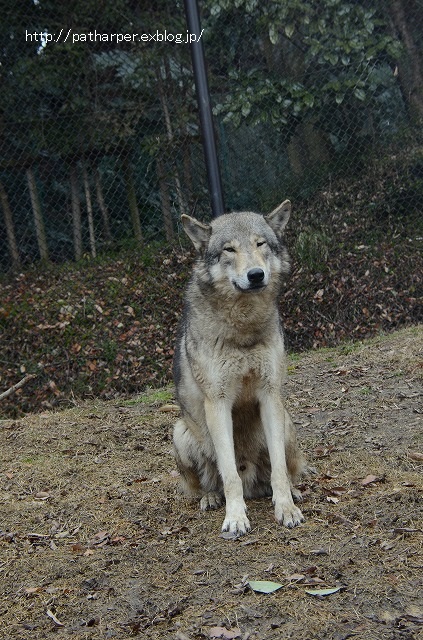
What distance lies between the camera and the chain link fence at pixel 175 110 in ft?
32.9

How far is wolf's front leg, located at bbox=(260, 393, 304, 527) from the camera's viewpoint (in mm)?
4441

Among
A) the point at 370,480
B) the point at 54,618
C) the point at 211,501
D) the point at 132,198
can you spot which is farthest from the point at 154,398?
the point at 54,618

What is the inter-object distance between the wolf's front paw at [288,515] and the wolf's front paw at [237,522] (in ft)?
0.59

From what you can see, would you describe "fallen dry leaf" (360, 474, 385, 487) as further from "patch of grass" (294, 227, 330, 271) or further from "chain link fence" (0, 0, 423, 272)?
"chain link fence" (0, 0, 423, 272)

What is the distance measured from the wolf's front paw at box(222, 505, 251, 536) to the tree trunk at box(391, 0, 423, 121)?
7.38 m

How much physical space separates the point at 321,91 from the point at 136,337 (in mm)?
3883

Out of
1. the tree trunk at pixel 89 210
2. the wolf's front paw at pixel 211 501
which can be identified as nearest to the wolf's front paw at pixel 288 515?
the wolf's front paw at pixel 211 501

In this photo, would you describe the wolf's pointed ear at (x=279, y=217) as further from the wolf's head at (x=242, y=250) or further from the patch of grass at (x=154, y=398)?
the patch of grass at (x=154, y=398)

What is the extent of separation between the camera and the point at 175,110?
10211 millimetres

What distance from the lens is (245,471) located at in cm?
484

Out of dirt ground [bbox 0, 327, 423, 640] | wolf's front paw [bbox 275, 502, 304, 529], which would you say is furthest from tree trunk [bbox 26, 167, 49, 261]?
wolf's front paw [bbox 275, 502, 304, 529]

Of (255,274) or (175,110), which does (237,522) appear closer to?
(255,274)

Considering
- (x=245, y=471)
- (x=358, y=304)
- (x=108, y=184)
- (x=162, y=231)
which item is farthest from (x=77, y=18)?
(x=245, y=471)

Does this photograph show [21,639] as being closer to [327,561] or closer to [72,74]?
[327,561]
